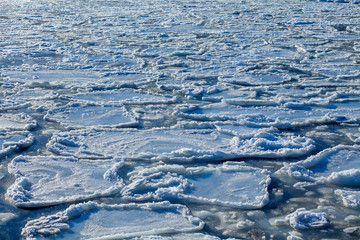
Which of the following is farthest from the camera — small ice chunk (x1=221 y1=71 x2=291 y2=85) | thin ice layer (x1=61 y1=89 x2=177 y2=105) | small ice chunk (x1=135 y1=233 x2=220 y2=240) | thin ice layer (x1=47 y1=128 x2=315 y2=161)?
small ice chunk (x1=221 y1=71 x2=291 y2=85)

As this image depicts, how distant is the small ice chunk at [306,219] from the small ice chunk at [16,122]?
1.89m

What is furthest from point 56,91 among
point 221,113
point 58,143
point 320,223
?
point 320,223

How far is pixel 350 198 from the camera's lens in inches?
74.7

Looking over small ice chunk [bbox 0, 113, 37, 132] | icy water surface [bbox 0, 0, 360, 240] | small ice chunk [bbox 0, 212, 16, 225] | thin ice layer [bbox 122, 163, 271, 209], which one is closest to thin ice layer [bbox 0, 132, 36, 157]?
icy water surface [bbox 0, 0, 360, 240]

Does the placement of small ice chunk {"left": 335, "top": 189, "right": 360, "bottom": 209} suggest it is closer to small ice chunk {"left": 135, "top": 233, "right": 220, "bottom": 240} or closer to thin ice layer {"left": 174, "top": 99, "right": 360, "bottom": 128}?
small ice chunk {"left": 135, "top": 233, "right": 220, "bottom": 240}

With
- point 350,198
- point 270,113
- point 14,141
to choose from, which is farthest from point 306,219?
point 14,141

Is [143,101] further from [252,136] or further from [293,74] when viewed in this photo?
[293,74]

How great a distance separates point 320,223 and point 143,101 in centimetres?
203

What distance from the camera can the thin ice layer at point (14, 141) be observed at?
245cm

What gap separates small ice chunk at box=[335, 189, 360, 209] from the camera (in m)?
1.85

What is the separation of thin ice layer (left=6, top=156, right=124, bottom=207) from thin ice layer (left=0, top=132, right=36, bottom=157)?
153mm

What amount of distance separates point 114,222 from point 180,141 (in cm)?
95

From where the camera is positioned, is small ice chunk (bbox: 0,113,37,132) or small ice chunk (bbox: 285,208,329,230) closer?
small ice chunk (bbox: 285,208,329,230)

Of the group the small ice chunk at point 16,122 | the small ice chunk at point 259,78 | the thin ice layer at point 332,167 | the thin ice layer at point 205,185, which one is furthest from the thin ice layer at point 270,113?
the small ice chunk at point 16,122
